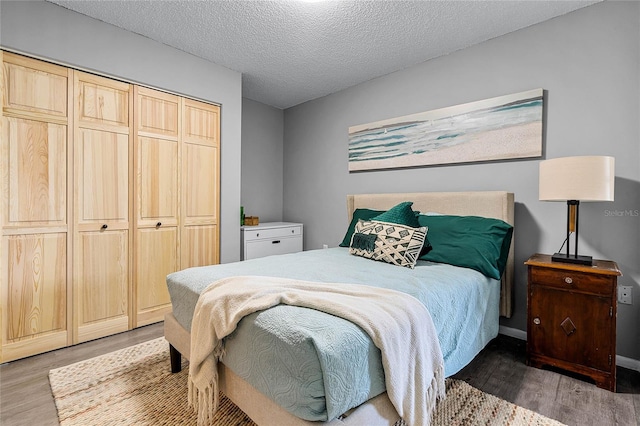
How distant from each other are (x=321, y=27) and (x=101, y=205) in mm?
2295

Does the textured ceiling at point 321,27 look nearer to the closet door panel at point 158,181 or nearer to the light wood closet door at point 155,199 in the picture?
the light wood closet door at point 155,199

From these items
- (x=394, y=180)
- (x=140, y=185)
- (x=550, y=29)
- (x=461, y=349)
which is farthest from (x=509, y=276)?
(x=140, y=185)

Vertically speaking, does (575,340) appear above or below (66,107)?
below

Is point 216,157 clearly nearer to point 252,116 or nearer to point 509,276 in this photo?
point 252,116

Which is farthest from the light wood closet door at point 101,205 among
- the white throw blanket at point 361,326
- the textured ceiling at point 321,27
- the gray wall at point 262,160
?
the gray wall at point 262,160

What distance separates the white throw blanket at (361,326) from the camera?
45.7 inches

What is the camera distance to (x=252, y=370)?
1226mm

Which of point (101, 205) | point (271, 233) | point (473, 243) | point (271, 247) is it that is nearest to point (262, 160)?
point (271, 233)

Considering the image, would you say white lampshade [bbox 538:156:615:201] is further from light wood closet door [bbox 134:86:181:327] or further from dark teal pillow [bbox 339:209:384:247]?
light wood closet door [bbox 134:86:181:327]

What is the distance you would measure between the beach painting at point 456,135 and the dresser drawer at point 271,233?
1164mm

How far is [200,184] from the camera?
322cm

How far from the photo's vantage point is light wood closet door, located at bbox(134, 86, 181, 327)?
9.15 ft

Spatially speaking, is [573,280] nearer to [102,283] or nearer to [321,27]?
[321,27]

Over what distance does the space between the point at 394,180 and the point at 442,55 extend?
4.14 feet
